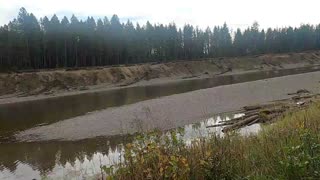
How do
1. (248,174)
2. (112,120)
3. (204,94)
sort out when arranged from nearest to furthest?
(248,174) < (112,120) < (204,94)

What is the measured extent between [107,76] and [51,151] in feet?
158

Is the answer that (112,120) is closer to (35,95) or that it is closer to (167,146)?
(167,146)

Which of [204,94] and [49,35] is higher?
[49,35]

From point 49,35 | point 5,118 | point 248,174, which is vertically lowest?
point 5,118

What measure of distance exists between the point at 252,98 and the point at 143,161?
2770 cm

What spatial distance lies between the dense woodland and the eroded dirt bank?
1199 centimetres

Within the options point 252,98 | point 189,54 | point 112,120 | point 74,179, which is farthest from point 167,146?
point 189,54

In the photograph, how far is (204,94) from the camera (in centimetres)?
3834

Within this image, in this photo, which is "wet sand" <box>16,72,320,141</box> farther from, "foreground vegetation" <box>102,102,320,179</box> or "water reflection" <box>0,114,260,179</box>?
"foreground vegetation" <box>102,102,320,179</box>

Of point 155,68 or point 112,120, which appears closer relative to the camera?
Answer: point 112,120

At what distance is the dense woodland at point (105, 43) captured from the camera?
2876 inches

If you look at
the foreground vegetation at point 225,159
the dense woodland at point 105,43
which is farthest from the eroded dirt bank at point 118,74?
the foreground vegetation at point 225,159

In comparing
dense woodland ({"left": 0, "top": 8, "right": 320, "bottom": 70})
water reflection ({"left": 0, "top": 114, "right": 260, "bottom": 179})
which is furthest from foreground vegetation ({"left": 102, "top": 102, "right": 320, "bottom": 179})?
dense woodland ({"left": 0, "top": 8, "right": 320, "bottom": 70})

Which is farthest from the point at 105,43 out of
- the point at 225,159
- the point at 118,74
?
the point at 225,159
